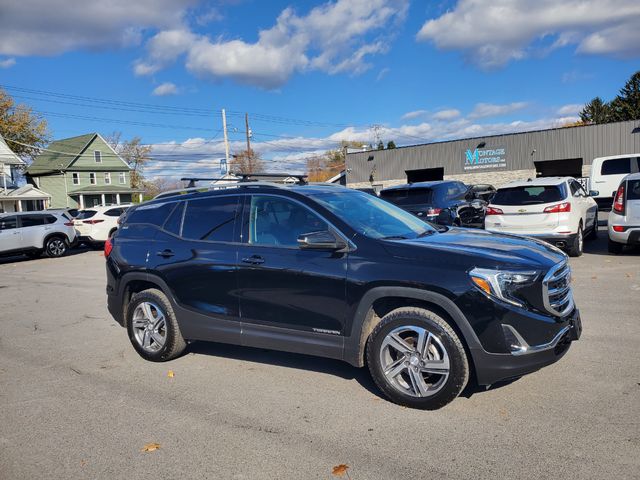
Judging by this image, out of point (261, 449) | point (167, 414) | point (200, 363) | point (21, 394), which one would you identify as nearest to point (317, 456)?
point (261, 449)

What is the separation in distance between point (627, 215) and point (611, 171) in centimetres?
1140

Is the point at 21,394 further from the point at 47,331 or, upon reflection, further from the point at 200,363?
the point at 47,331

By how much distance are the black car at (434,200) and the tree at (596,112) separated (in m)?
61.1

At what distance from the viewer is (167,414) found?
4195 mm

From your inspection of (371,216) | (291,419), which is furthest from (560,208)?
(291,419)

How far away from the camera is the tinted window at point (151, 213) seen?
5648 mm

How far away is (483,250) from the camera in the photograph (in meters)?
4.04

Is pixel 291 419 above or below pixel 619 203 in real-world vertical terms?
below

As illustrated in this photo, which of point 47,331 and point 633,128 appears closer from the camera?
point 47,331

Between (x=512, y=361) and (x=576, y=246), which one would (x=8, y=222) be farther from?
(x=512, y=361)

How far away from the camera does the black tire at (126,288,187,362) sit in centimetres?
533

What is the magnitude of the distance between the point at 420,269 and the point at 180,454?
2.11m

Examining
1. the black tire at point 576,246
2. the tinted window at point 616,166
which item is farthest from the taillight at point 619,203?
the tinted window at point 616,166

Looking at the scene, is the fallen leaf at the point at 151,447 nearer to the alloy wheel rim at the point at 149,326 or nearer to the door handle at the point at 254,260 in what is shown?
the door handle at the point at 254,260
